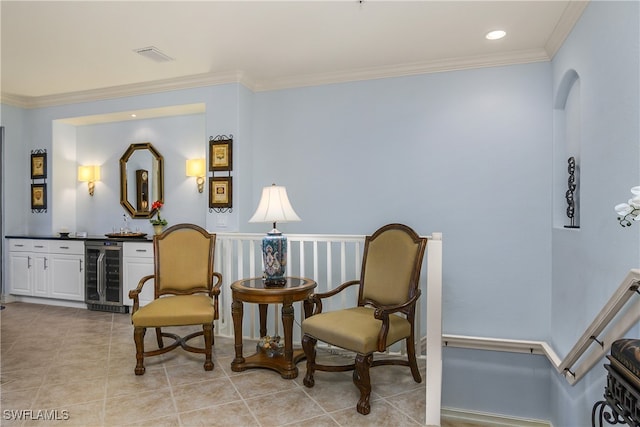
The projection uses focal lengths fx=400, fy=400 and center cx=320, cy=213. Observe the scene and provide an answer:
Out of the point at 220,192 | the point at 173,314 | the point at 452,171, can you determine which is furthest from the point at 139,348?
the point at 452,171

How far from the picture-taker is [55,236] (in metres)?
5.44

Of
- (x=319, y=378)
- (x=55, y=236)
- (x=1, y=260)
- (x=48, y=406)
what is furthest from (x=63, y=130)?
(x=319, y=378)

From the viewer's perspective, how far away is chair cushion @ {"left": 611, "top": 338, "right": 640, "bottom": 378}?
150 centimetres

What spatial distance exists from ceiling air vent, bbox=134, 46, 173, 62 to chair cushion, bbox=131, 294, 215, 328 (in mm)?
2343

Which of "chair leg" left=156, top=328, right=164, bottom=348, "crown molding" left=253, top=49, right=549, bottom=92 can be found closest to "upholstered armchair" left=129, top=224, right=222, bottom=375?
"chair leg" left=156, top=328, right=164, bottom=348

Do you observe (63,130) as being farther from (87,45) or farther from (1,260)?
(87,45)

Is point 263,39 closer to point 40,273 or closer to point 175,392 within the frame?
point 175,392

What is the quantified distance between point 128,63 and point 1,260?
3.55m

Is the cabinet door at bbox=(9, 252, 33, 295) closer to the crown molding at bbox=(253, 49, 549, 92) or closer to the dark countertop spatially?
the dark countertop

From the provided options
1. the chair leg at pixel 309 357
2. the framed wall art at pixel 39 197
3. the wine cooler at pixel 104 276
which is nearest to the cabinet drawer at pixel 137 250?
the wine cooler at pixel 104 276

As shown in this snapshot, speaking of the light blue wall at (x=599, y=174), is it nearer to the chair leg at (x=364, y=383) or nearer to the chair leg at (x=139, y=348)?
the chair leg at (x=364, y=383)

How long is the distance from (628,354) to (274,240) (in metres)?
2.23

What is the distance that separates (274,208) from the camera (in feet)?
10.3

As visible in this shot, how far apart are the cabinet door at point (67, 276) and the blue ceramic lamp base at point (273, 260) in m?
3.26
